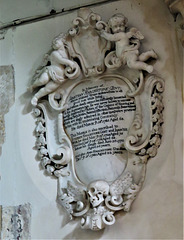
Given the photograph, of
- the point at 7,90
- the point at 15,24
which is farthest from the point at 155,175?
the point at 15,24

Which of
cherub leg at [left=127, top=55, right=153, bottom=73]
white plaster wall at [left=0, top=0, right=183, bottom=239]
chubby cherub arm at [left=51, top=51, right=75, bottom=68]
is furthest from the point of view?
chubby cherub arm at [left=51, top=51, right=75, bottom=68]

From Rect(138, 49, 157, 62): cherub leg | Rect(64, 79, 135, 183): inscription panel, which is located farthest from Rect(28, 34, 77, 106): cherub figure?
Rect(138, 49, 157, 62): cherub leg

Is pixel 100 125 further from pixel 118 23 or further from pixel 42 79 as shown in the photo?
pixel 118 23

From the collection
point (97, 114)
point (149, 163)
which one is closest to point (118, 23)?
point (97, 114)

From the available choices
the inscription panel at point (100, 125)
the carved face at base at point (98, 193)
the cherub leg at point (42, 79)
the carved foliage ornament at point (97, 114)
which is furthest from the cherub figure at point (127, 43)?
the carved face at base at point (98, 193)

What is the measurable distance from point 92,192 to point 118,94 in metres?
0.54

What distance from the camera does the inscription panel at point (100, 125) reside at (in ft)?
10.7

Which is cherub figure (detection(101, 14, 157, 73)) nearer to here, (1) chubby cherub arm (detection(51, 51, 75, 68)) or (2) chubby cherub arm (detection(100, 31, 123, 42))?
(2) chubby cherub arm (detection(100, 31, 123, 42))

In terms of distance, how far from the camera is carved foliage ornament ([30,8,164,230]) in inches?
125

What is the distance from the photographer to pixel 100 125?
335 centimetres

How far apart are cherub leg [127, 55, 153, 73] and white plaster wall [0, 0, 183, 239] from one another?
87mm

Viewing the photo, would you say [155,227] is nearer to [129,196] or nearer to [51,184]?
[129,196]

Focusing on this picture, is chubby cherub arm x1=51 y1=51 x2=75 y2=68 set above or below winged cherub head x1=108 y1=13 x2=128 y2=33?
below

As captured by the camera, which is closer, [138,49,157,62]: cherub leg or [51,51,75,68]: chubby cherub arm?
[138,49,157,62]: cherub leg
